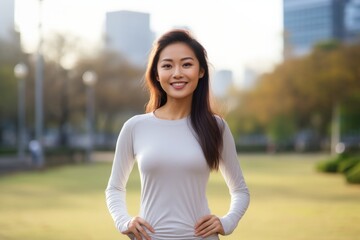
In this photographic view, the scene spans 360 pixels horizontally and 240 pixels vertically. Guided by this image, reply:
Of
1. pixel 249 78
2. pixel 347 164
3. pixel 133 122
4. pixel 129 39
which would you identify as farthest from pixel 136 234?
pixel 249 78

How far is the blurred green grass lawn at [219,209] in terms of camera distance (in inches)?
370

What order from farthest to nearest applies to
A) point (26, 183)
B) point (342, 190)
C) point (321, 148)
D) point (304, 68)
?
1. point (321, 148)
2. point (304, 68)
3. point (26, 183)
4. point (342, 190)

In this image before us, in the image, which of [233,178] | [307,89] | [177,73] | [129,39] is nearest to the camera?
[177,73]

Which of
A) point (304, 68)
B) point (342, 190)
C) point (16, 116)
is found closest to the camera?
point (342, 190)

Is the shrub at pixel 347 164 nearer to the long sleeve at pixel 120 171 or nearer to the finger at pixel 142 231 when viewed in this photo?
the long sleeve at pixel 120 171

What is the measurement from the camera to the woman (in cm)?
270

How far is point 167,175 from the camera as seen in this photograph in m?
2.71

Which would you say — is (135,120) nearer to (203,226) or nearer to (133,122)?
(133,122)

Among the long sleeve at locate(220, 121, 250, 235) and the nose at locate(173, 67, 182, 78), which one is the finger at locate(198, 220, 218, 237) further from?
the nose at locate(173, 67, 182, 78)

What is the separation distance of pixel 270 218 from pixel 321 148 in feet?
162

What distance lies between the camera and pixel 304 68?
1973 inches

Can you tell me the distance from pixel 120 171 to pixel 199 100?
1.46 feet

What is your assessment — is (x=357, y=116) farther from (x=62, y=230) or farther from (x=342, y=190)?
(x=62, y=230)

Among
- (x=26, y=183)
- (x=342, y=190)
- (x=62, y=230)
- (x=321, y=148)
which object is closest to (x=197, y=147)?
(x=62, y=230)
